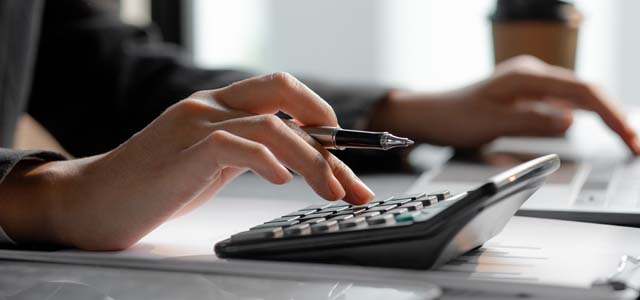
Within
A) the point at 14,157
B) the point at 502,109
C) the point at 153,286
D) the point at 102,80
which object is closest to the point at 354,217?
the point at 153,286

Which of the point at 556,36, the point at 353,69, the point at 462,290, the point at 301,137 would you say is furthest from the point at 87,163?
the point at 353,69

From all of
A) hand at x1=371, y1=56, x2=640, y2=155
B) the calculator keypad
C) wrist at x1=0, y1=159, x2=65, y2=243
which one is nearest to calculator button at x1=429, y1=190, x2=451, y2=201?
the calculator keypad

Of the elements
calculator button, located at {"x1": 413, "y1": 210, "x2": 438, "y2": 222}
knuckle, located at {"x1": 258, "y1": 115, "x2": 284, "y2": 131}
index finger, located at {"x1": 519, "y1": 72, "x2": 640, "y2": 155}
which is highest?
knuckle, located at {"x1": 258, "y1": 115, "x2": 284, "y2": 131}

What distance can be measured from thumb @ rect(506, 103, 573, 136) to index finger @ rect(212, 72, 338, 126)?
43 cm

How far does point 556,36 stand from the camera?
3.62 feet

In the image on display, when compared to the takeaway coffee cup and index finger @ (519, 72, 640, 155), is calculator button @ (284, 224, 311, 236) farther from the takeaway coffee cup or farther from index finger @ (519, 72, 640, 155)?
the takeaway coffee cup

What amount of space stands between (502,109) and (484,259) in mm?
474

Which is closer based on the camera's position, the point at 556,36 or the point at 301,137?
the point at 301,137

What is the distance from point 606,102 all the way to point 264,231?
55cm

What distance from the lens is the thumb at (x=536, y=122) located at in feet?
3.14

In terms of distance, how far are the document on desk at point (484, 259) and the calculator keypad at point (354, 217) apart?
18 mm

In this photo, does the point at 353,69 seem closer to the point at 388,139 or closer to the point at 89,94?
the point at 89,94

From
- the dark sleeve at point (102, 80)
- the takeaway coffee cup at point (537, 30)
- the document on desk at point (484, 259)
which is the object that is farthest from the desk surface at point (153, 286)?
the takeaway coffee cup at point (537, 30)

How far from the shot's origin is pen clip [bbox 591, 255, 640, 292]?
43cm
